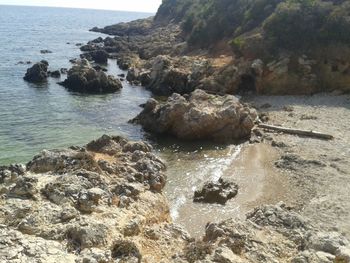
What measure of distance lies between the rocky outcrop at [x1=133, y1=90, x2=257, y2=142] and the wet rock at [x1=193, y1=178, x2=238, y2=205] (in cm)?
931

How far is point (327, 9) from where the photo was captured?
4766 cm

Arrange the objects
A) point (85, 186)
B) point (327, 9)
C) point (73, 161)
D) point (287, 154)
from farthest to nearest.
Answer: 1. point (327, 9)
2. point (287, 154)
3. point (73, 161)
4. point (85, 186)

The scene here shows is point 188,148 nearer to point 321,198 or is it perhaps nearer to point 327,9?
point 321,198

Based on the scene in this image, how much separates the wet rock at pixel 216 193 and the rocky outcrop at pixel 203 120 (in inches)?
366

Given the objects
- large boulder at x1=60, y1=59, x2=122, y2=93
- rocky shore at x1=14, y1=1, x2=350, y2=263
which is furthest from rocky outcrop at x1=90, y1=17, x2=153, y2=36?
rocky shore at x1=14, y1=1, x2=350, y2=263

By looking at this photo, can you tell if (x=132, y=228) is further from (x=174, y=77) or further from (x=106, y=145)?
(x=174, y=77)

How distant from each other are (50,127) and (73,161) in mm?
18438

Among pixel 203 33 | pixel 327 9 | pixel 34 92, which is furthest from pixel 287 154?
pixel 203 33

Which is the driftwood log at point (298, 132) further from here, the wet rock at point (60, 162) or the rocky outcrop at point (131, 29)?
the rocky outcrop at point (131, 29)

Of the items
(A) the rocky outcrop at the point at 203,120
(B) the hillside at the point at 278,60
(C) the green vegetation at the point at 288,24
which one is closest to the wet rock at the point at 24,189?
(A) the rocky outcrop at the point at 203,120

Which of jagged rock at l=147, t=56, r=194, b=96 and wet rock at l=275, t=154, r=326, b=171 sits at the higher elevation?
jagged rock at l=147, t=56, r=194, b=96

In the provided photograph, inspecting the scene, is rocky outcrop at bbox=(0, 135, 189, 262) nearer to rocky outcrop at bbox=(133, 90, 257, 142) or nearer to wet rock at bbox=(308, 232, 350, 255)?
wet rock at bbox=(308, 232, 350, 255)

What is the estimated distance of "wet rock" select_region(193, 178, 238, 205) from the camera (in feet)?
72.0

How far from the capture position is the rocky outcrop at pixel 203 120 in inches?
Result: 1261
